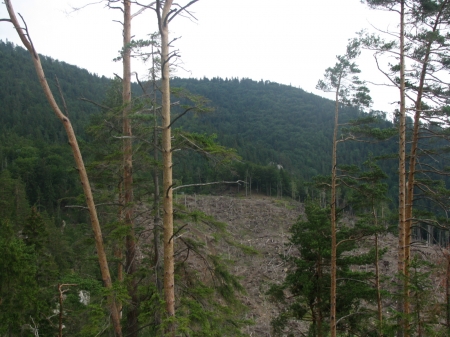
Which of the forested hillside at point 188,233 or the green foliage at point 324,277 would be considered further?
the green foliage at point 324,277

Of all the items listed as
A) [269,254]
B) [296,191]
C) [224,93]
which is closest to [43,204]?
[269,254]

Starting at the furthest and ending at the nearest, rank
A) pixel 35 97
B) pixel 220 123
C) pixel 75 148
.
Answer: pixel 220 123 < pixel 35 97 < pixel 75 148

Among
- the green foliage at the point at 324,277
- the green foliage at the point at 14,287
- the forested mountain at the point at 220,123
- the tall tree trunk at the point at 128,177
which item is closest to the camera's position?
the tall tree trunk at the point at 128,177

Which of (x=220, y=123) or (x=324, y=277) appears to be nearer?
(x=324, y=277)

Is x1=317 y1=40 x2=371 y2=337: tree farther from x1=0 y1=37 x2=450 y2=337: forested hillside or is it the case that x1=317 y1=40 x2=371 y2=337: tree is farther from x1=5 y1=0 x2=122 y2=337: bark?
x1=5 y1=0 x2=122 y2=337: bark

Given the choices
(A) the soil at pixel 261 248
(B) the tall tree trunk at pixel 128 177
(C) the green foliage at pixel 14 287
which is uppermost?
(B) the tall tree trunk at pixel 128 177

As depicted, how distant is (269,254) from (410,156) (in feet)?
66.2

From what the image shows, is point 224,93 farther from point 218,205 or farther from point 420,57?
point 420,57

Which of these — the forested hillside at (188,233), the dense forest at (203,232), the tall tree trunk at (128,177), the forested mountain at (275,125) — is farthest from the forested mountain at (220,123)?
the tall tree trunk at (128,177)

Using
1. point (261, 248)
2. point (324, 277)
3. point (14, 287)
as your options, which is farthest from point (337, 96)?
point (261, 248)

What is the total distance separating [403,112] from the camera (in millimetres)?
7105

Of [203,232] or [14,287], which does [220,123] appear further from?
[203,232]

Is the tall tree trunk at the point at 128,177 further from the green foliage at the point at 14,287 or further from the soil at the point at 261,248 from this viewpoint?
the soil at the point at 261,248

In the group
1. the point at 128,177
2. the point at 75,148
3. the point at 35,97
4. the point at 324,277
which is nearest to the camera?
the point at 75,148
